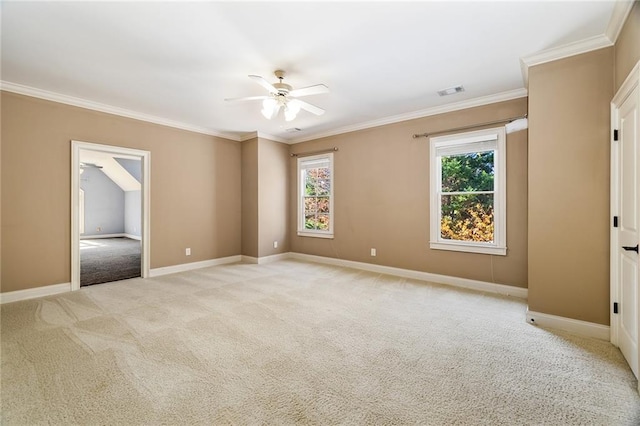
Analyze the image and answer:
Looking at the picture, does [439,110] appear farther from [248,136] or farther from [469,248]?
[248,136]

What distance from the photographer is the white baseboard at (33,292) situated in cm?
353

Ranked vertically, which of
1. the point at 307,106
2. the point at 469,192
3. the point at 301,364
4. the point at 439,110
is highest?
the point at 439,110

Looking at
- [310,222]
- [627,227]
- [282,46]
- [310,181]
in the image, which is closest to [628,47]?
[627,227]

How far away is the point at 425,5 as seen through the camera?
218 centimetres

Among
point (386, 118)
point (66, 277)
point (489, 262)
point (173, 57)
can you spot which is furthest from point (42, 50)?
point (489, 262)

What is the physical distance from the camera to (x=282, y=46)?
2.70m

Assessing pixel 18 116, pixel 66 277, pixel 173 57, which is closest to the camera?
pixel 173 57

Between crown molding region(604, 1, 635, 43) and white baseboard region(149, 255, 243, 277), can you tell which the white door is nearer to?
crown molding region(604, 1, 635, 43)

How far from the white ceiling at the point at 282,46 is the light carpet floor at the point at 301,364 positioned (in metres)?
2.73

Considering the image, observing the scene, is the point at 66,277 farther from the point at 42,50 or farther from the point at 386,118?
the point at 386,118

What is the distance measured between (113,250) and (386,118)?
300 inches

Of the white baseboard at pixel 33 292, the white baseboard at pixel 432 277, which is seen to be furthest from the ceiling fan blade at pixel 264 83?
the white baseboard at pixel 33 292

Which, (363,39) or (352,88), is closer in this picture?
(363,39)

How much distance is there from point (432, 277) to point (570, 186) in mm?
2276
